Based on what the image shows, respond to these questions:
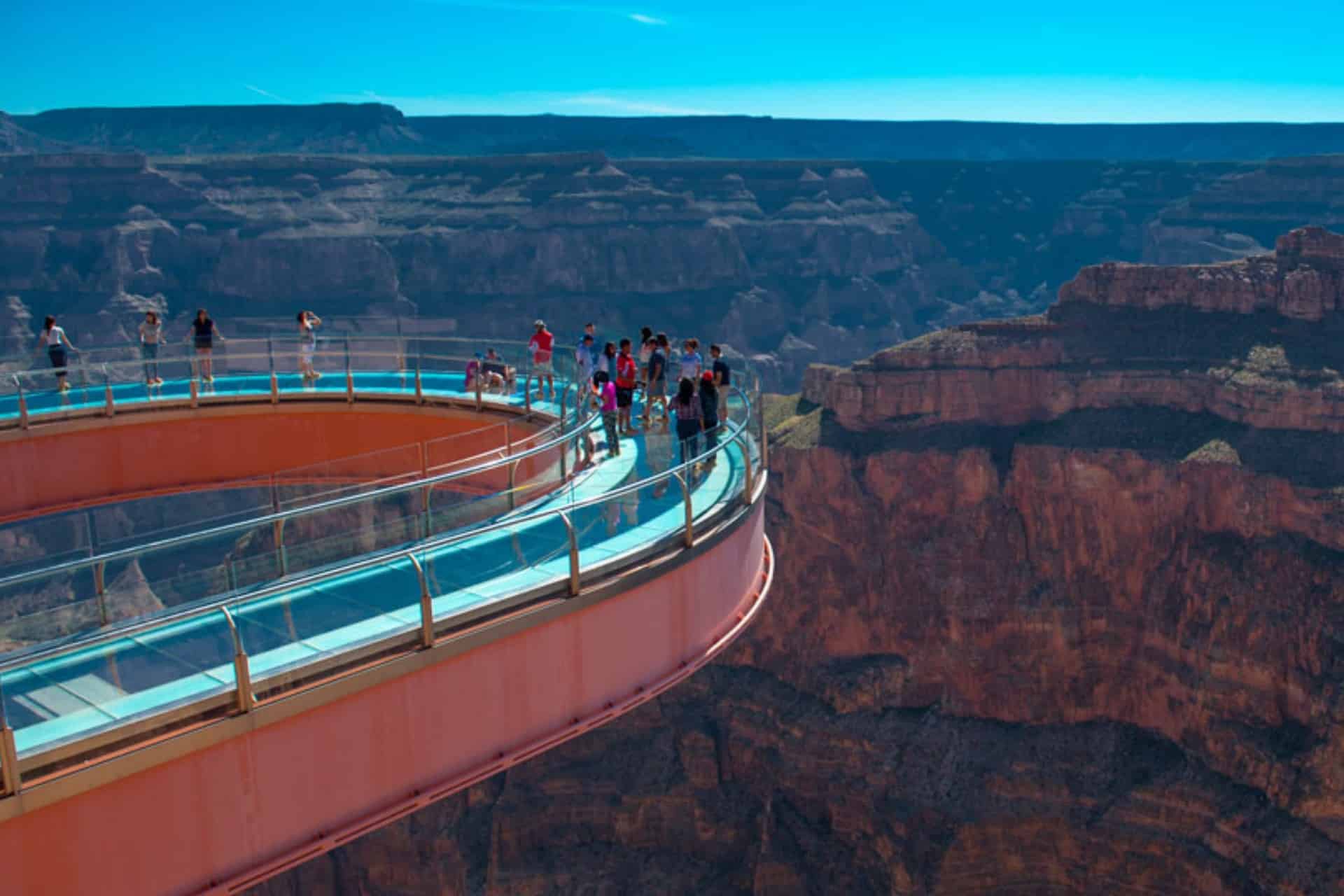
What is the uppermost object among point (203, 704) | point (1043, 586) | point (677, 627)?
point (203, 704)

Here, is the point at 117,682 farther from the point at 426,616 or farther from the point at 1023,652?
the point at 1023,652

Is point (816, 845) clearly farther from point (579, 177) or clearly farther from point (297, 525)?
point (579, 177)

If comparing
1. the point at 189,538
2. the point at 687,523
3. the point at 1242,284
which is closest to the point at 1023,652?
the point at 1242,284

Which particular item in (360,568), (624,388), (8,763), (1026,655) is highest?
(624,388)

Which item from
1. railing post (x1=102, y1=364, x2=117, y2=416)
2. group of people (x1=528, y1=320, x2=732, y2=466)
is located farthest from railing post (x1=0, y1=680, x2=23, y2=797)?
railing post (x1=102, y1=364, x2=117, y2=416)

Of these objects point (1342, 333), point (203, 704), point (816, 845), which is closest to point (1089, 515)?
point (1342, 333)

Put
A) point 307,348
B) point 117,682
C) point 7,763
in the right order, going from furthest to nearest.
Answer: point 307,348 < point 117,682 < point 7,763

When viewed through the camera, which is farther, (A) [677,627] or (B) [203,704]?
(A) [677,627]

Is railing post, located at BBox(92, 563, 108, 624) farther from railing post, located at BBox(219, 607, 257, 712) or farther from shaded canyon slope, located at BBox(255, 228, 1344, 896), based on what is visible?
shaded canyon slope, located at BBox(255, 228, 1344, 896)
